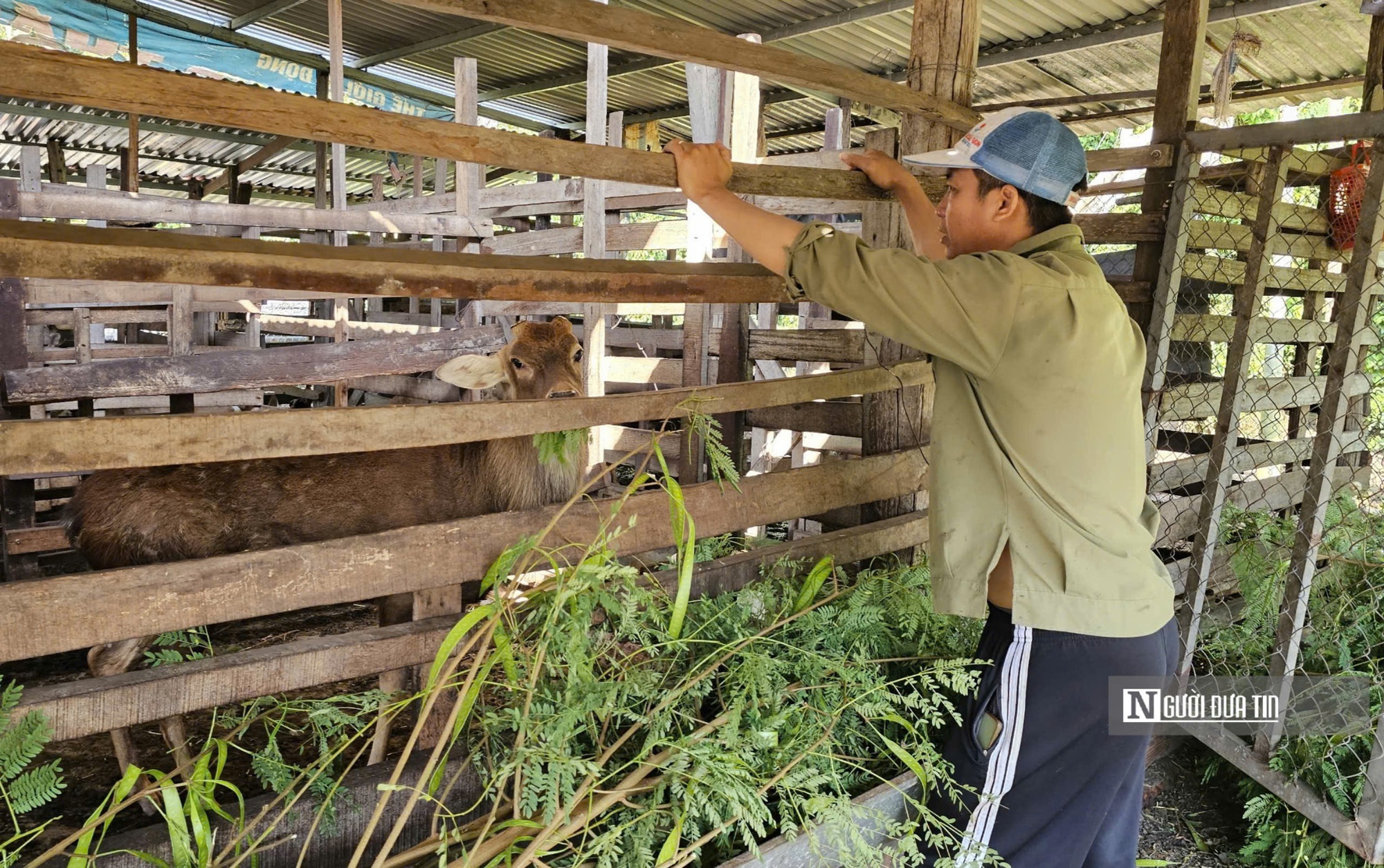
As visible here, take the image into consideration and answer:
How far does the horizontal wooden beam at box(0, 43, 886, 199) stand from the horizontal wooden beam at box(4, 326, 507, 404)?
2460 millimetres

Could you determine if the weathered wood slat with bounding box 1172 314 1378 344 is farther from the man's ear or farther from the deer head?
the deer head

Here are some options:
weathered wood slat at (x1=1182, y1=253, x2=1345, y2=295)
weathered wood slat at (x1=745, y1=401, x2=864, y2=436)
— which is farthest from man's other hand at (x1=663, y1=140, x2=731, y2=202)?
weathered wood slat at (x1=1182, y1=253, x2=1345, y2=295)

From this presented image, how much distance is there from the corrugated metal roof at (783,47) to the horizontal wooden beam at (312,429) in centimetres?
513

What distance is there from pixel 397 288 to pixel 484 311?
503cm

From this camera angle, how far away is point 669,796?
85.9 inches

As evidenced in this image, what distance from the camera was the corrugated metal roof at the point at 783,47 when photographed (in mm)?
8234

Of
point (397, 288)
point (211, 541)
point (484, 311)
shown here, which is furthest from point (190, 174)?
point (397, 288)

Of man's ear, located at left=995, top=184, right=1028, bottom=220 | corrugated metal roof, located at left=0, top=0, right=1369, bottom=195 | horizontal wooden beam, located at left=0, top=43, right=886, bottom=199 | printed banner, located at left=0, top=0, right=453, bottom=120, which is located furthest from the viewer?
printed banner, located at left=0, top=0, right=453, bottom=120

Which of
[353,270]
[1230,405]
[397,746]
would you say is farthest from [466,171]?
[1230,405]

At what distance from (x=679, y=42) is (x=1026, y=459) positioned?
1.46 meters

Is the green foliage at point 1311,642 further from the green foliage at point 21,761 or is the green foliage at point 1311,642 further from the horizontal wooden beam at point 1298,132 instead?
the green foliage at point 21,761

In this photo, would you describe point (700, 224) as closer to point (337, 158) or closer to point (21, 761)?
point (21, 761)

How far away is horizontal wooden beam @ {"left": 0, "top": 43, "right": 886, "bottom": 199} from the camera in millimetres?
1708

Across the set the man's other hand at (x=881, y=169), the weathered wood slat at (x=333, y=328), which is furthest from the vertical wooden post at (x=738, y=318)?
the weathered wood slat at (x=333, y=328)
